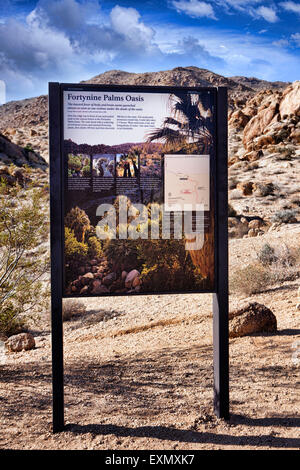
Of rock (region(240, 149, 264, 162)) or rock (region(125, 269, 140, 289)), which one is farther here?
rock (region(240, 149, 264, 162))

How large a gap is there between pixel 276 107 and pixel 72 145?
30.1 metres

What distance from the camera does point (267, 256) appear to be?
30.6 feet

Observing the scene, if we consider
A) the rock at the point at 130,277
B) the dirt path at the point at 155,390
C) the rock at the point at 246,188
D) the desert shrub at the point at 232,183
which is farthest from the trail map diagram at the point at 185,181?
the desert shrub at the point at 232,183

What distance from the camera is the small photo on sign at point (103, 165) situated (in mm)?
3246

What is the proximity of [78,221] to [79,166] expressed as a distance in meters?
0.42

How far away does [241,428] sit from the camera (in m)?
3.46

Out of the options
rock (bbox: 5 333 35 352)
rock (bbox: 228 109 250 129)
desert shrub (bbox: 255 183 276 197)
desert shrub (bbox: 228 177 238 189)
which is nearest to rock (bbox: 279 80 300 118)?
rock (bbox: 228 109 250 129)

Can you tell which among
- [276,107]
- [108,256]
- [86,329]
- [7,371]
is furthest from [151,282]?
[276,107]

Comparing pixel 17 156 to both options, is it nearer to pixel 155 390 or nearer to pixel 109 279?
pixel 155 390

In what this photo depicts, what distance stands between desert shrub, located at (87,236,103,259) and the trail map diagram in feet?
1.99

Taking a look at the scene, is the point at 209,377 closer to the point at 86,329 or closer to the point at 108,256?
the point at 108,256

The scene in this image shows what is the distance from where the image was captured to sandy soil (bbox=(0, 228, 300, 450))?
133 inches

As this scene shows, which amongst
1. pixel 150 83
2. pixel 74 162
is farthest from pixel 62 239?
pixel 150 83

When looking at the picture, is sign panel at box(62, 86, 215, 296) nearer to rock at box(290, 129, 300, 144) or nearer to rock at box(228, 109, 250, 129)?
rock at box(290, 129, 300, 144)
